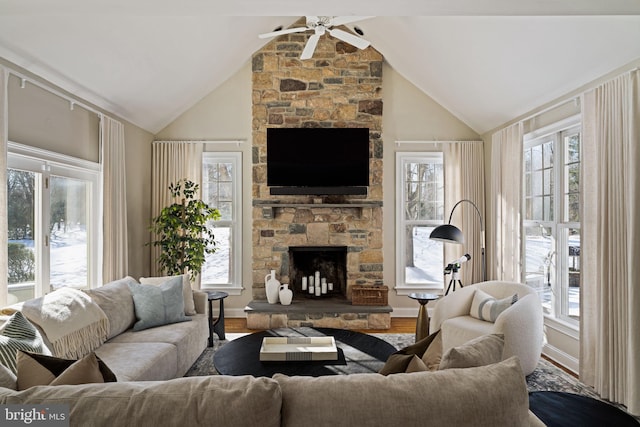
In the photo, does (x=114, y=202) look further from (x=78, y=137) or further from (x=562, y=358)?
(x=562, y=358)

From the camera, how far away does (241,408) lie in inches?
42.2

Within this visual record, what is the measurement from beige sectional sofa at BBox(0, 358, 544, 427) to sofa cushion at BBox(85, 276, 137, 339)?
6.27 ft

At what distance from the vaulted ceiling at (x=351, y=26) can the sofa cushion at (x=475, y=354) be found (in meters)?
1.80

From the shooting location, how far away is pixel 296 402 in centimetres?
112

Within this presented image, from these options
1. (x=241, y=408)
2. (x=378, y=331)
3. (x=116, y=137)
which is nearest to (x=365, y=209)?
(x=378, y=331)

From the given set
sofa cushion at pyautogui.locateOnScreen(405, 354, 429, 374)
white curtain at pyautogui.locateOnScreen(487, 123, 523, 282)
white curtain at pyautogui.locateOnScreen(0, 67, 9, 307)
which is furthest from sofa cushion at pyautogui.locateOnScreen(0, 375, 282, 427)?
white curtain at pyautogui.locateOnScreen(487, 123, 523, 282)

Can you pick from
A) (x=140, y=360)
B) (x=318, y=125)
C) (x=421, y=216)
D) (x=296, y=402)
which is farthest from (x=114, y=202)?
(x=421, y=216)

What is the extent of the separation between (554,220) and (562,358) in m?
1.31

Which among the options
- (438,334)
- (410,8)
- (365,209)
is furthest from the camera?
(365,209)

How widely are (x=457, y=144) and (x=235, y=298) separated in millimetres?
3715

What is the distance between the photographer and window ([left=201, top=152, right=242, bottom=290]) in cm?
526

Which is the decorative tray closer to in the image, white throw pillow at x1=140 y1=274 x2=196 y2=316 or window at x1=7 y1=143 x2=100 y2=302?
white throw pillow at x1=140 y1=274 x2=196 y2=316

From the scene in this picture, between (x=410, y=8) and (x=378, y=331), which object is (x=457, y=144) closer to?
(x=378, y=331)

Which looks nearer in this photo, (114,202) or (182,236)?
(114,202)
